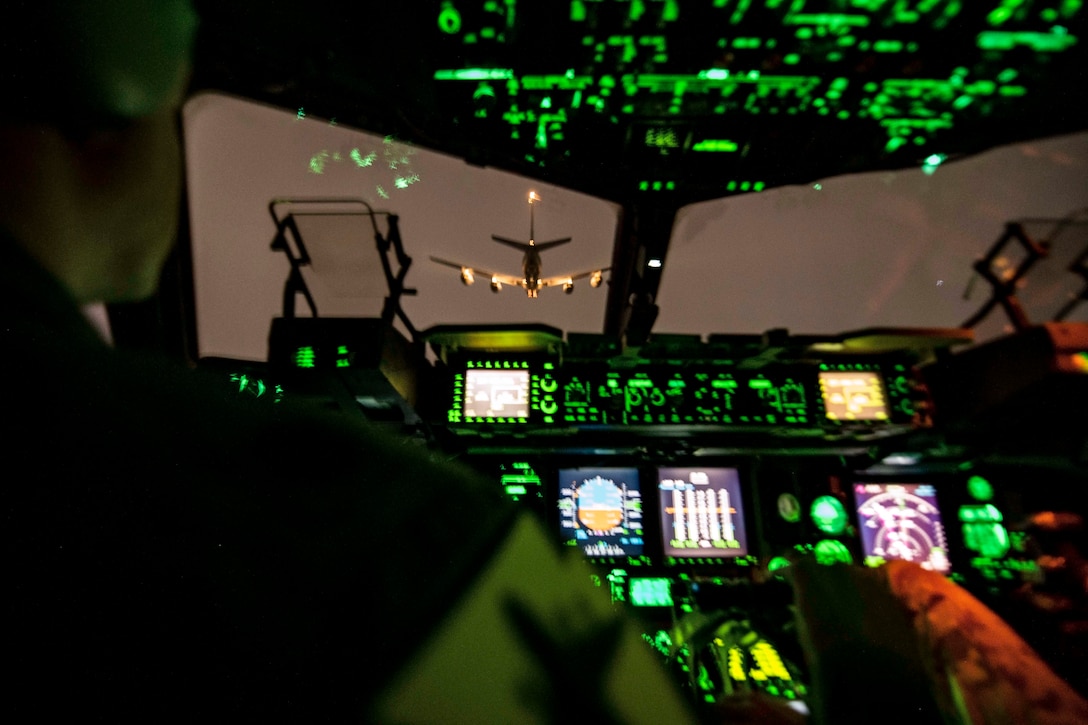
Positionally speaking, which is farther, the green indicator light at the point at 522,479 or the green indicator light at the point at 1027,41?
the green indicator light at the point at 522,479

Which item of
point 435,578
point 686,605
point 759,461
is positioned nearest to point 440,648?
point 435,578

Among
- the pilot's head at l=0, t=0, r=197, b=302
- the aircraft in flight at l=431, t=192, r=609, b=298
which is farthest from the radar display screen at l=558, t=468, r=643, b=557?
the pilot's head at l=0, t=0, r=197, b=302

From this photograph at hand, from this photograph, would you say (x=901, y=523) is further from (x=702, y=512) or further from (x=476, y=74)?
(x=476, y=74)

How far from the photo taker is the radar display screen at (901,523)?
309 cm

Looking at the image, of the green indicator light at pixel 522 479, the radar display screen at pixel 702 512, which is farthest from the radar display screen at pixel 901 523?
the green indicator light at pixel 522 479

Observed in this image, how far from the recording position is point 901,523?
3.19m

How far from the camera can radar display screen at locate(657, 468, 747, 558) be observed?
3035 millimetres

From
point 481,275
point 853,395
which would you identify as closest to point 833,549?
point 853,395

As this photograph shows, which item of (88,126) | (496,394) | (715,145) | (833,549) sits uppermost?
(715,145)

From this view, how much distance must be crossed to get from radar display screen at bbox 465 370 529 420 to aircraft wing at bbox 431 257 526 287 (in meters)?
3.22

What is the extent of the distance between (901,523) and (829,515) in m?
0.48

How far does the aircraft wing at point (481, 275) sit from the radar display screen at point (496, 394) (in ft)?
10.6

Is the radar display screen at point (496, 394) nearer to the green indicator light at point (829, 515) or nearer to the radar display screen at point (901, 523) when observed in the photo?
the green indicator light at point (829, 515)

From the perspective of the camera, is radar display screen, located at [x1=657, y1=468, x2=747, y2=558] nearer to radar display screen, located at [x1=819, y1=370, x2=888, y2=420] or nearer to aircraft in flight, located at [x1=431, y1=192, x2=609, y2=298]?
radar display screen, located at [x1=819, y1=370, x2=888, y2=420]
